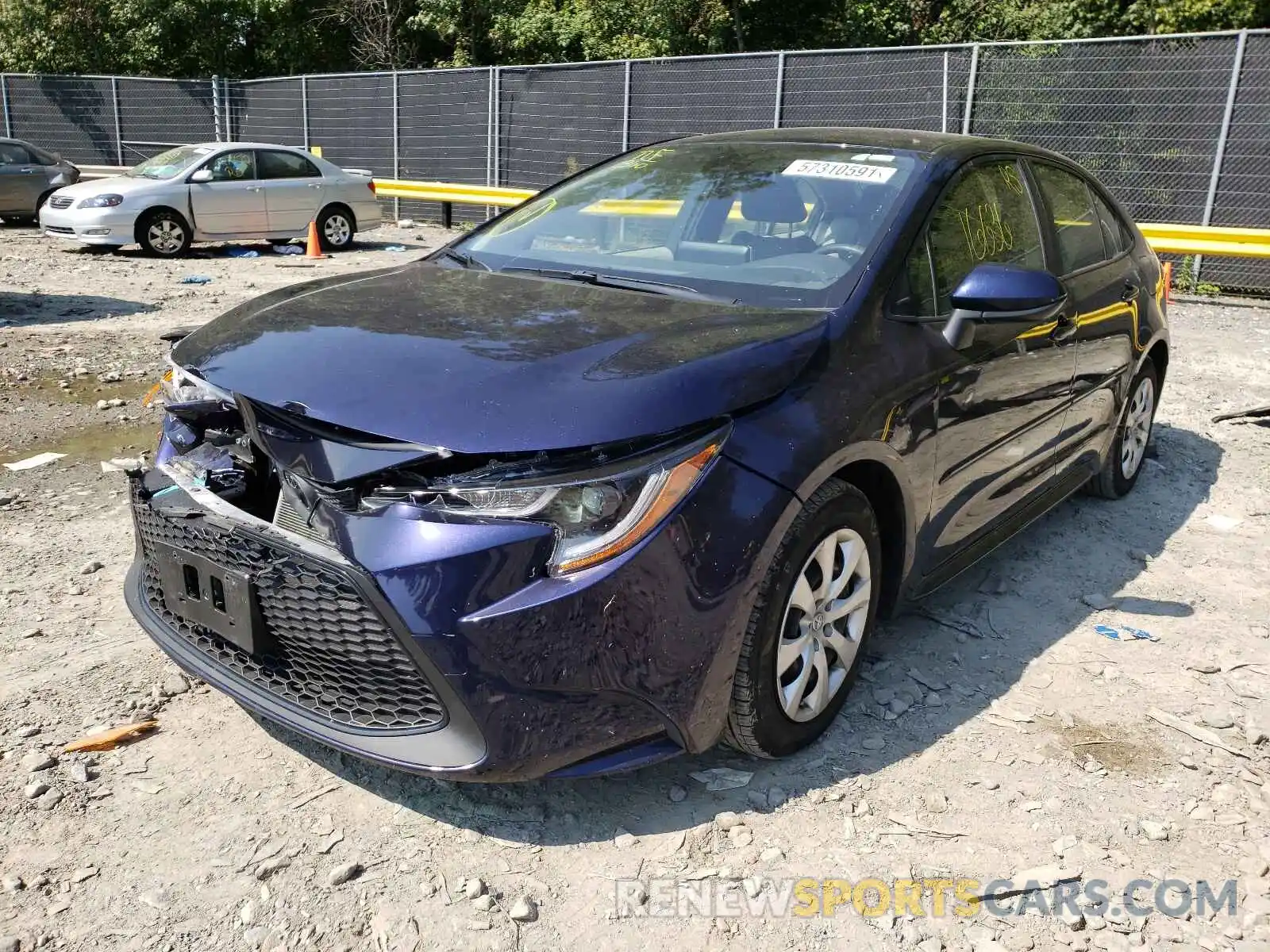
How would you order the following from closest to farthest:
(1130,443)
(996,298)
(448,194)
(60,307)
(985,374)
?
1. (996,298)
2. (985,374)
3. (1130,443)
4. (60,307)
5. (448,194)

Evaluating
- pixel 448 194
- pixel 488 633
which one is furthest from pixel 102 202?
pixel 488 633

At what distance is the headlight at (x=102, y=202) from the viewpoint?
41.7 feet

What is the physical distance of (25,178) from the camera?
15.5 meters

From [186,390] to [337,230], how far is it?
12651 mm

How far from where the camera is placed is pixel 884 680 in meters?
3.44

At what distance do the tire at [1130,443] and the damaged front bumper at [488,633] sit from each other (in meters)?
3.16

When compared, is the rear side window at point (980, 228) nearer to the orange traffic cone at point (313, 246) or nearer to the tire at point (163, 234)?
the orange traffic cone at point (313, 246)

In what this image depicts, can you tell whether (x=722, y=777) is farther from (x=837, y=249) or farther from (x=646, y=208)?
(x=646, y=208)

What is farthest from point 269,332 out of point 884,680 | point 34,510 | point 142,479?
point 34,510

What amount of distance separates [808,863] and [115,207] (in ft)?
41.8

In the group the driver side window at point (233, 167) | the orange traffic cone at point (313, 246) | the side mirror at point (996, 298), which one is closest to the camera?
the side mirror at point (996, 298)

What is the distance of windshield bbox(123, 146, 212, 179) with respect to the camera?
525 inches

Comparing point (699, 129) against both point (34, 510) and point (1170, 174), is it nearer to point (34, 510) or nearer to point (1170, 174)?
point (1170, 174)

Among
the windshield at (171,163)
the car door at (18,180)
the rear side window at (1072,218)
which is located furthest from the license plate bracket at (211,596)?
the car door at (18,180)
